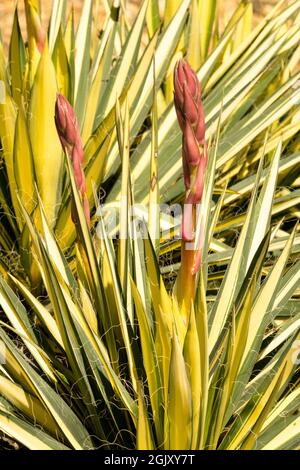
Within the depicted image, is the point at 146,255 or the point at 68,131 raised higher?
the point at 68,131

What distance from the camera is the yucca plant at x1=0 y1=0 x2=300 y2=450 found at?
1396mm

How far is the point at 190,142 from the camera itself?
3.79ft

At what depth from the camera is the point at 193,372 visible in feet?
4.54

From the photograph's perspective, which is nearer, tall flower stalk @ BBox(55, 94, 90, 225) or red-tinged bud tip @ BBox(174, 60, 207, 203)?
red-tinged bud tip @ BBox(174, 60, 207, 203)

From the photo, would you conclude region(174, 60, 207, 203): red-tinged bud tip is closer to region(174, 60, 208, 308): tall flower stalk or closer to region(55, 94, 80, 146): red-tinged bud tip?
region(174, 60, 208, 308): tall flower stalk

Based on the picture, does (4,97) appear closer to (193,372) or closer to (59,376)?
(59,376)

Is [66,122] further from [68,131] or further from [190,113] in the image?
[190,113]

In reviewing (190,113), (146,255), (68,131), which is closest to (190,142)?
(190,113)

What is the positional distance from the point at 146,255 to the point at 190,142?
431 mm

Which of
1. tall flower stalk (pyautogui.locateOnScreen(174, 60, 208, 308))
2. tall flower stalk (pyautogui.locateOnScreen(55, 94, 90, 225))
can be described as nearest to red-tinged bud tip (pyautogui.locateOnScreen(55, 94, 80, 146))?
tall flower stalk (pyautogui.locateOnScreen(55, 94, 90, 225))

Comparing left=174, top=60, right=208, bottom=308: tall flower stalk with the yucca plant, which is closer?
left=174, top=60, right=208, bottom=308: tall flower stalk

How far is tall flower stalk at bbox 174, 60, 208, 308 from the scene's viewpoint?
114 cm

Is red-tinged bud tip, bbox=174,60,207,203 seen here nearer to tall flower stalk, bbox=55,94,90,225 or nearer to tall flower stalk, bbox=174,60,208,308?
tall flower stalk, bbox=174,60,208,308

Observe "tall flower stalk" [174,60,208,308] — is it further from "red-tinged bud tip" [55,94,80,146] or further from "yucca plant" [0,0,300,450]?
"red-tinged bud tip" [55,94,80,146]
